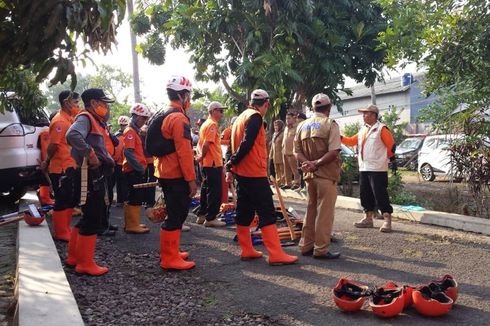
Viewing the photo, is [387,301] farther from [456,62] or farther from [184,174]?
[456,62]

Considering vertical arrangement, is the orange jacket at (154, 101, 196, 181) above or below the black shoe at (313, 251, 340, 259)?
above

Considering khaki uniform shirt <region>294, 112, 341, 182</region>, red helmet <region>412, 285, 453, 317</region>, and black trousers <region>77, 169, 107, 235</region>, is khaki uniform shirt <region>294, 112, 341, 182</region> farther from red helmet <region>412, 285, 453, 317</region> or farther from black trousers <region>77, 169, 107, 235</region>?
black trousers <region>77, 169, 107, 235</region>

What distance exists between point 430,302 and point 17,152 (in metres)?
7.57

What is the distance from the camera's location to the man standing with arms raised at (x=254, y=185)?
18.9ft

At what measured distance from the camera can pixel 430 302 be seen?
4027 millimetres

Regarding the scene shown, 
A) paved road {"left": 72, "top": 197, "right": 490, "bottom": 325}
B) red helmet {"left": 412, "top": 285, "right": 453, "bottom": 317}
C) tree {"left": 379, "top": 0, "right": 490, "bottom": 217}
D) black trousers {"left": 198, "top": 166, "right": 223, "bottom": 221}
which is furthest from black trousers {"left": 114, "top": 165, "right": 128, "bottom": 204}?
red helmet {"left": 412, "top": 285, "right": 453, "bottom": 317}

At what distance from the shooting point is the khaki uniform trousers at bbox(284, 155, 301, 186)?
12.5 meters

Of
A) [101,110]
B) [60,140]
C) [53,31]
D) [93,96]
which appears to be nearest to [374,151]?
[101,110]

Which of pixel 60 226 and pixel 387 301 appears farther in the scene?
pixel 60 226

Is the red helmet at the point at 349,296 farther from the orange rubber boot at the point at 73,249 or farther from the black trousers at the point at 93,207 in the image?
the orange rubber boot at the point at 73,249

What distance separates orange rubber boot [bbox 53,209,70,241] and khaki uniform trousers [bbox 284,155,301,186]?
6.52m

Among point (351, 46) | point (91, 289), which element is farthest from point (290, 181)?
point (91, 289)

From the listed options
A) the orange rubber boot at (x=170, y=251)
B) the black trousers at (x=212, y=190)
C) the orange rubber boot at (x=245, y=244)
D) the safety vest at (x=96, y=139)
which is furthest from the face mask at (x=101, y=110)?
the black trousers at (x=212, y=190)

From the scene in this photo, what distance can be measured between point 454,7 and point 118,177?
19.8 ft
